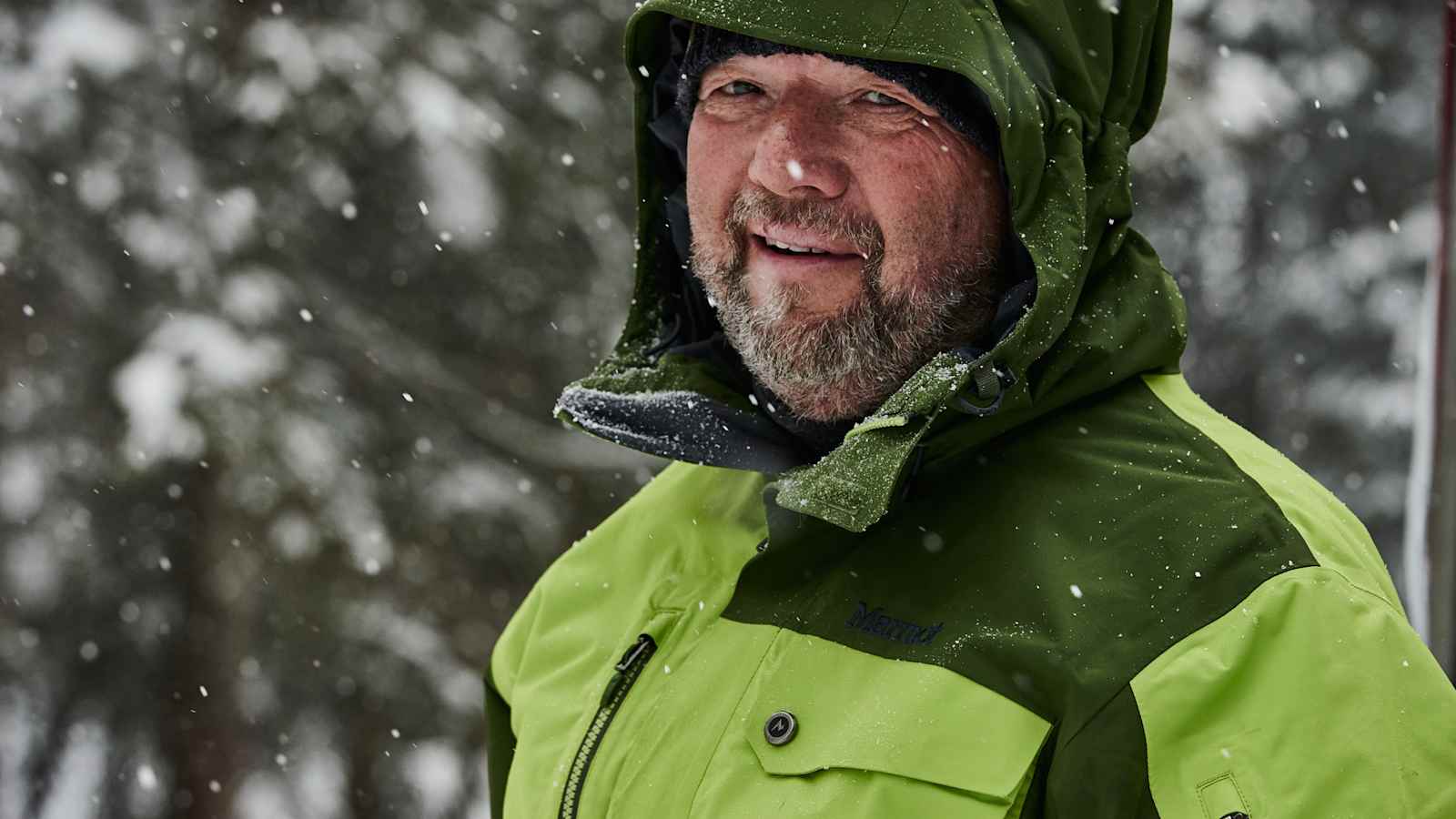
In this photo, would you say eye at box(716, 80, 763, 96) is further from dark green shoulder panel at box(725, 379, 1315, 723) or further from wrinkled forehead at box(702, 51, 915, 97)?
dark green shoulder panel at box(725, 379, 1315, 723)

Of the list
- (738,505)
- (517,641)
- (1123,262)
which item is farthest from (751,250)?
(517,641)

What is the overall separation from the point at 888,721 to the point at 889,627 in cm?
13

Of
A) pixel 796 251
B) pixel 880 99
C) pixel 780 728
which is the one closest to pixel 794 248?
pixel 796 251

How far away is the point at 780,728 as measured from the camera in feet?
5.41

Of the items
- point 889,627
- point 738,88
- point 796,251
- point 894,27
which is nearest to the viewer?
point 889,627

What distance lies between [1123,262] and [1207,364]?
693 centimetres

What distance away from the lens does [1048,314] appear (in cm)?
171

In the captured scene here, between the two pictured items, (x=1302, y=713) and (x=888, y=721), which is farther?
(x=888, y=721)

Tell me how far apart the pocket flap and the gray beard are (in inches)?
15.6

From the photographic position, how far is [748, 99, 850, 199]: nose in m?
1.90

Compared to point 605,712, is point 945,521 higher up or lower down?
higher up

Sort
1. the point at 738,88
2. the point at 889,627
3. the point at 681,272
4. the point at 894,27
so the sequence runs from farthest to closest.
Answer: the point at 681,272 → the point at 738,88 → the point at 894,27 → the point at 889,627

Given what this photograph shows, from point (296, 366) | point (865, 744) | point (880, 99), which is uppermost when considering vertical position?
point (880, 99)

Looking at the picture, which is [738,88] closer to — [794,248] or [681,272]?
[794,248]
